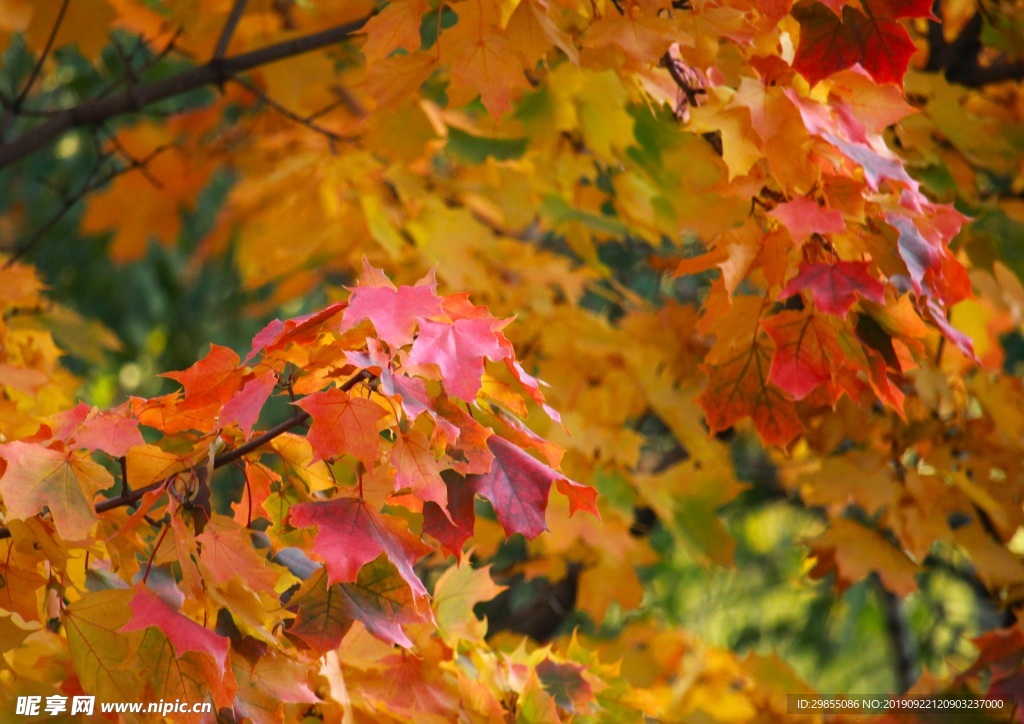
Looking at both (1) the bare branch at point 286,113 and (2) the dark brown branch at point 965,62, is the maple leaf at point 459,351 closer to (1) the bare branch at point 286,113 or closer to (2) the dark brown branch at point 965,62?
(1) the bare branch at point 286,113

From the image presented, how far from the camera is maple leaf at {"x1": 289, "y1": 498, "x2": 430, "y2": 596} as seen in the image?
897 millimetres

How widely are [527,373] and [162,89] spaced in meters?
0.85

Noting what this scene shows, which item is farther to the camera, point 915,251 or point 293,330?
point 915,251

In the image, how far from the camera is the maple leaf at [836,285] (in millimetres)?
1109

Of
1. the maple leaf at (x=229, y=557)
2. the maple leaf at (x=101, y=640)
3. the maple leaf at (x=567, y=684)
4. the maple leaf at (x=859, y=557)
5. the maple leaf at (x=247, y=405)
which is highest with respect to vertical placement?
the maple leaf at (x=247, y=405)

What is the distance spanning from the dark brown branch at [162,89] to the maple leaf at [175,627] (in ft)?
3.54

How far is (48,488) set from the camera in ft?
3.05

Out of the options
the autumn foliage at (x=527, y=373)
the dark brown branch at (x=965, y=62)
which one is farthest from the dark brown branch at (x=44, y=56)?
the dark brown branch at (x=965, y=62)

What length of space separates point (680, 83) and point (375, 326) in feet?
2.17

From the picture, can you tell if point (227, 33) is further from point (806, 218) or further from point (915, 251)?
point (915, 251)

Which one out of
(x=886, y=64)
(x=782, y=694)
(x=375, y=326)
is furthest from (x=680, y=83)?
(x=782, y=694)

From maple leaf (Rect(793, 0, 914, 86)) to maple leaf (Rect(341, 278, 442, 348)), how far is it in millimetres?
551

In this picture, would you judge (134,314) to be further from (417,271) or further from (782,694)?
(782,694)

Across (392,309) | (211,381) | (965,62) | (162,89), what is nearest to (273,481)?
(211,381)
